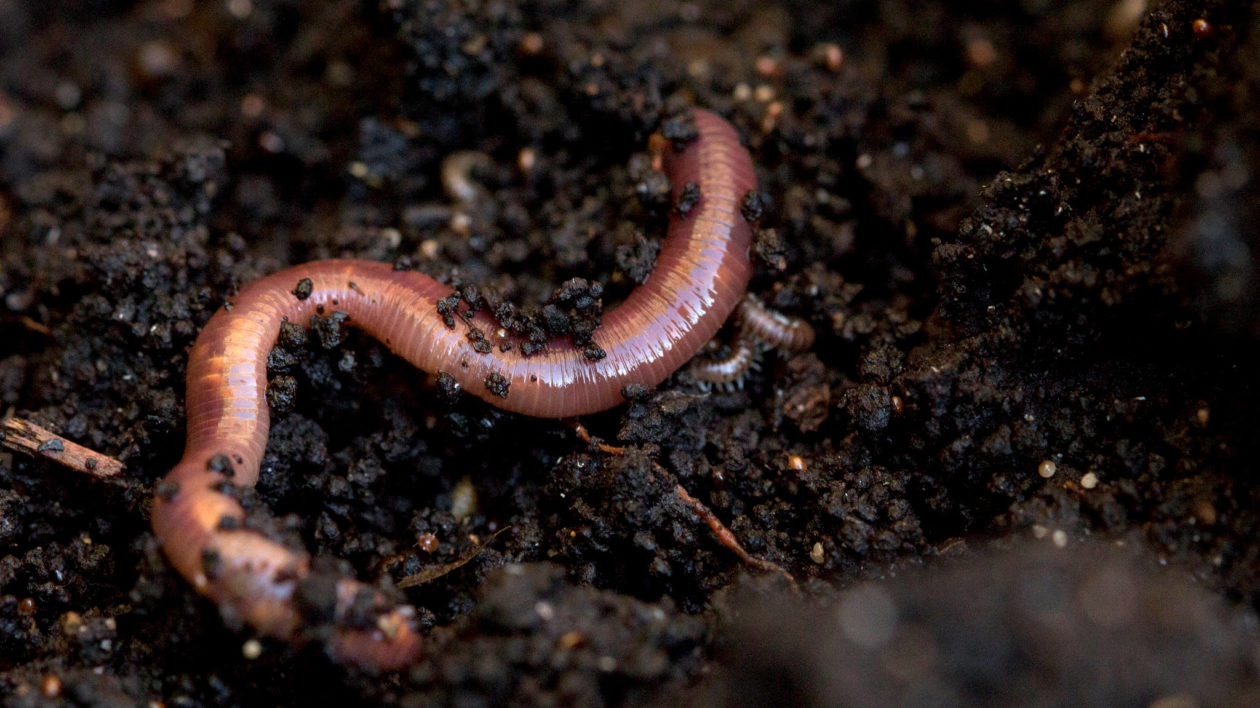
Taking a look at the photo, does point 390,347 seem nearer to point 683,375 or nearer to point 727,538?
point 683,375

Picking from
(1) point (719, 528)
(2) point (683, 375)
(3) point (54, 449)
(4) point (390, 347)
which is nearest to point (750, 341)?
(2) point (683, 375)

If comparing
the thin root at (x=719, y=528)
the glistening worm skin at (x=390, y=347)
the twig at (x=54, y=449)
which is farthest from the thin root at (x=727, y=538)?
the twig at (x=54, y=449)

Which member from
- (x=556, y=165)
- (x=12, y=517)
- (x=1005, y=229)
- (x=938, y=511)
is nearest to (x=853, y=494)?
(x=938, y=511)

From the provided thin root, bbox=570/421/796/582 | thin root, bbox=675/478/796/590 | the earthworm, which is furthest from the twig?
the earthworm

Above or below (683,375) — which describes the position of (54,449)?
below

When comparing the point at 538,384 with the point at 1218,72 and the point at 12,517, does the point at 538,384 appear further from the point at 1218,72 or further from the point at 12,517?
the point at 1218,72

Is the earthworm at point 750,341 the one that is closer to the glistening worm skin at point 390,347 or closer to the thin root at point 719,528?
the glistening worm skin at point 390,347
